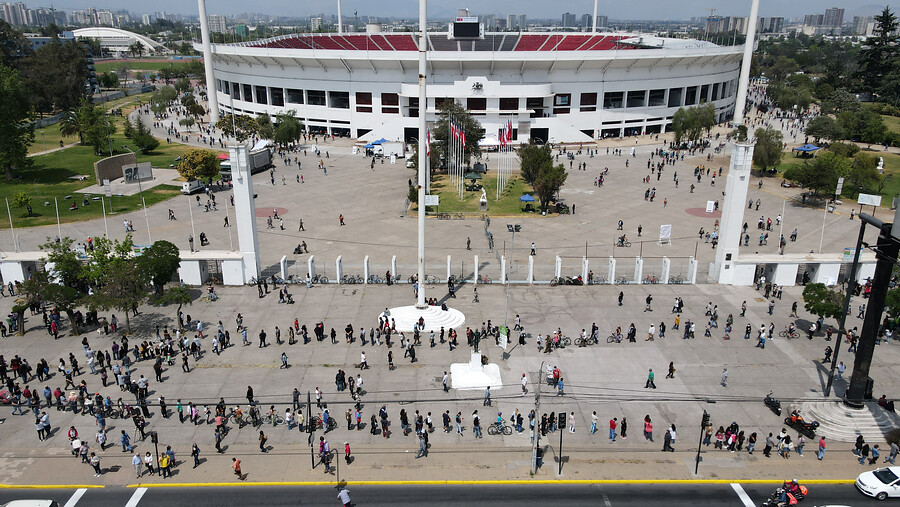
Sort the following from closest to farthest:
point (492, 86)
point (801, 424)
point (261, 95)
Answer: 1. point (801, 424)
2. point (492, 86)
3. point (261, 95)

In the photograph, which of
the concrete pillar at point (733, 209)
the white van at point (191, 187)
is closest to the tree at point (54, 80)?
the white van at point (191, 187)

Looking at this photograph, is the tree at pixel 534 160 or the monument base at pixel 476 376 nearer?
the monument base at pixel 476 376

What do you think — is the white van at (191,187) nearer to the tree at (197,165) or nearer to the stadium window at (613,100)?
the tree at (197,165)

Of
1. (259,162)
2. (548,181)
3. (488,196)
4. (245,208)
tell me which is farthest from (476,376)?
(259,162)

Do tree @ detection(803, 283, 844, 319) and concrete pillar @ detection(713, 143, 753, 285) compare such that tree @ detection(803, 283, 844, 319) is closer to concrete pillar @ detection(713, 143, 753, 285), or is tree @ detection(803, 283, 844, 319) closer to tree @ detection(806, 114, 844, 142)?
concrete pillar @ detection(713, 143, 753, 285)

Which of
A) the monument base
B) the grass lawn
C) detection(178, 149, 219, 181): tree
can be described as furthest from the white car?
detection(178, 149, 219, 181): tree

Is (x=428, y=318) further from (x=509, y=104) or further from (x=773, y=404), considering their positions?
(x=509, y=104)
